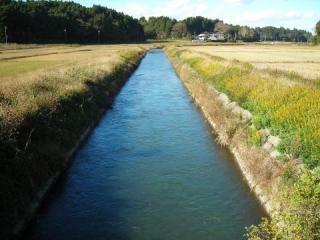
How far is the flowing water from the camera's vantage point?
1174 cm

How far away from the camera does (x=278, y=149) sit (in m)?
13.7

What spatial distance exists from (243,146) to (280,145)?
3.60 meters

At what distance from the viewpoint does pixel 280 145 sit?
13664mm

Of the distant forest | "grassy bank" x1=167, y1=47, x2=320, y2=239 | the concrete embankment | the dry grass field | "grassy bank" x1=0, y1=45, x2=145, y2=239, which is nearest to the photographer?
"grassy bank" x1=167, y1=47, x2=320, y2=239

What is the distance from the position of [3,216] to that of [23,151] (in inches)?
130

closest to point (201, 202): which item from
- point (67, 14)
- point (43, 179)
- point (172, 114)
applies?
point (43, 179)

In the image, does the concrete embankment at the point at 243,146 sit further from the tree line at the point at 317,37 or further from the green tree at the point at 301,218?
the tree line at the point at 317,37

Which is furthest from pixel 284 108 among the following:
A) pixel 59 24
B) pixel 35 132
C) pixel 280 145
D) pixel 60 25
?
pixel 60 25

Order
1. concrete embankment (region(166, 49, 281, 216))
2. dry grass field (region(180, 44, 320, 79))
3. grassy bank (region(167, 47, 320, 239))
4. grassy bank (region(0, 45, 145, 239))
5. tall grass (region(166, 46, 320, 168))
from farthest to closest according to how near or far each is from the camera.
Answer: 1. dry grass field (region(180, 44, 320, 79))
2. concrete embankment (region(166, 49, 281, 216))
3. tall grass (region(166, 46, 320, 168))
4. grassy bank (region(0, 45, 145, 239))
5. grassy bank (region(167, 47, 320, 239))

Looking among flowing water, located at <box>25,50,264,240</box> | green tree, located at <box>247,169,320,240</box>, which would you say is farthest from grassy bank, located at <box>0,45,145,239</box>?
green tree, located at <box>247,169,320,240</box>

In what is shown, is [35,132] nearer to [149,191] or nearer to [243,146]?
[149,191]

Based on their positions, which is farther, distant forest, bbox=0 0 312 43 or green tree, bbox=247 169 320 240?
distant forest, bbox=0 0 312 43

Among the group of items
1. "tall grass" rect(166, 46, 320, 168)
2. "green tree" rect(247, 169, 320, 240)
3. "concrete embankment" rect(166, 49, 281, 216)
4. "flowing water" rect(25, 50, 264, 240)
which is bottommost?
"flowing water" rect(25, 50, 264, 240)

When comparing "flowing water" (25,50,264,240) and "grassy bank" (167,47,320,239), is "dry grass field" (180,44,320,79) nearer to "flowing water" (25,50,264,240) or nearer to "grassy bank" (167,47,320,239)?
"grassy bank" (167,47,320,239)
